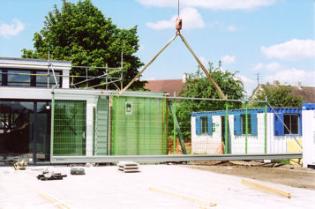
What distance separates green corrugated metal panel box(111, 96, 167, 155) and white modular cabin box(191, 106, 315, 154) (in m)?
2.60

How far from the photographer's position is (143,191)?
11.2m

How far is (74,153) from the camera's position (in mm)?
17672

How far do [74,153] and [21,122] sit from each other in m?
2.43

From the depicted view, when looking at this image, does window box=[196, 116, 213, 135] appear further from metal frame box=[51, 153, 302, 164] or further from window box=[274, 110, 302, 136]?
metal frame box=[51, 153, 302, 164]

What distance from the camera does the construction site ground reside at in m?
9.27

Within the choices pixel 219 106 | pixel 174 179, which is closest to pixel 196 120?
pixel 219 106

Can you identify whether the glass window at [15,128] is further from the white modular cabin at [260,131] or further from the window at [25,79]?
the white modular cabin at [260,131]

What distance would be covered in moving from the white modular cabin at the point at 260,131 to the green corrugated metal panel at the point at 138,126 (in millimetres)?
2603

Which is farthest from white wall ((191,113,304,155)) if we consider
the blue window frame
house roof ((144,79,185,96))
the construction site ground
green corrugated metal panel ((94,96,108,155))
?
house roof ((144,79,185,96))

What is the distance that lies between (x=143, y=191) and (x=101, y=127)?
7273 millimetres

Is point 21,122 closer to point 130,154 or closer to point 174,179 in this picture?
point 130,154

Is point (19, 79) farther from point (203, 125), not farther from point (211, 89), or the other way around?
point (211, 89)

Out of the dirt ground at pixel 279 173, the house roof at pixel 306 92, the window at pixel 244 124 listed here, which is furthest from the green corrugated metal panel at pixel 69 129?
the house roof at pixel 306 92

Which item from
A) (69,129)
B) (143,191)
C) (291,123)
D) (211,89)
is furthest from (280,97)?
(143,191)
